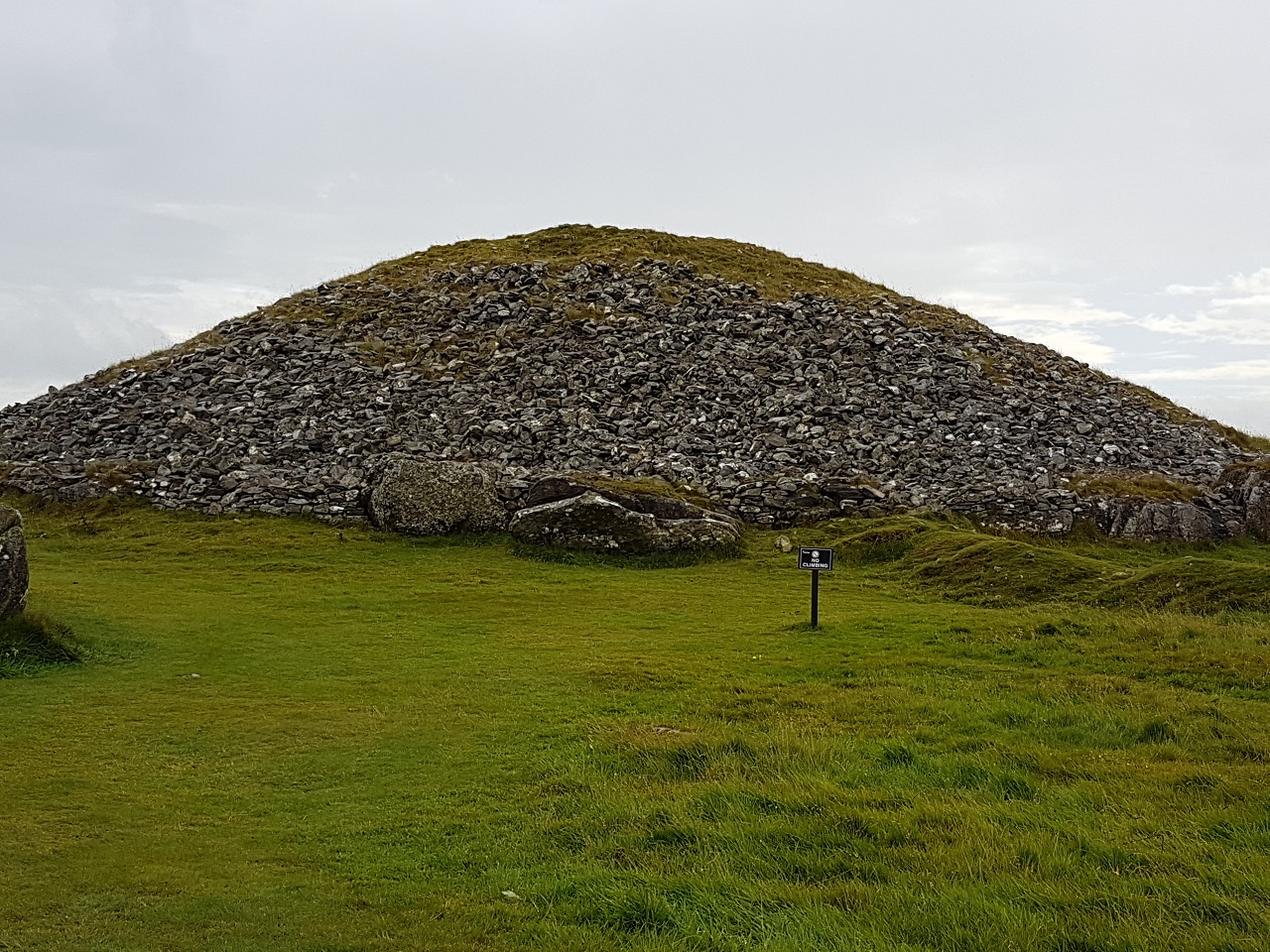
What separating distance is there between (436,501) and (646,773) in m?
20.2

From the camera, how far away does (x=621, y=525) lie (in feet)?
91.7

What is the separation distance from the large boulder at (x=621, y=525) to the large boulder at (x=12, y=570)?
13.6 m

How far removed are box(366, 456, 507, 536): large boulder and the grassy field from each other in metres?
7.31

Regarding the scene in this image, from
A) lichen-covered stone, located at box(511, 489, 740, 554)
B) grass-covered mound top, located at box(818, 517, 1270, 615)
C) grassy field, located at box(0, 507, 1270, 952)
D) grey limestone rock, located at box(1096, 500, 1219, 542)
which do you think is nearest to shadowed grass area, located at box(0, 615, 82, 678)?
grassy field, located at box(0, 507, 1270, 952)

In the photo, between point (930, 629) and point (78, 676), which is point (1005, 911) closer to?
point (930, 629)

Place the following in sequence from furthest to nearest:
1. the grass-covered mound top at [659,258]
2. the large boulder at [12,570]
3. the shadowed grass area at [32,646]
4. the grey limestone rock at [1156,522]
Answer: the grass-covered mound top at [659,258] < the grey limestone rock at [1156,522] < the large boulder at [12,570] < the shadowed grass area at [32,646]

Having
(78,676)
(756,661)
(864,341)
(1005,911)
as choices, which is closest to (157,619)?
(78,676)

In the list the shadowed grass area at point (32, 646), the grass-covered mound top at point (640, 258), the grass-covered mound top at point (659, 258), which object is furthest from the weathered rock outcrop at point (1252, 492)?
the shadowed grass area at point (32, 646)

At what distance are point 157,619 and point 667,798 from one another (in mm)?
13929

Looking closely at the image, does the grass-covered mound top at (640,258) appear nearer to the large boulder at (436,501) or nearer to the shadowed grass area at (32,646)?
the large boulder at (436,501)

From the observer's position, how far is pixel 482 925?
6.91 m

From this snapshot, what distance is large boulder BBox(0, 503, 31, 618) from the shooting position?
1631 cm

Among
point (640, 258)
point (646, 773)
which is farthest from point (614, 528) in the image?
point (640, 258)

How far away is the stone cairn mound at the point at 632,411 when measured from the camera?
31766 millimetres
